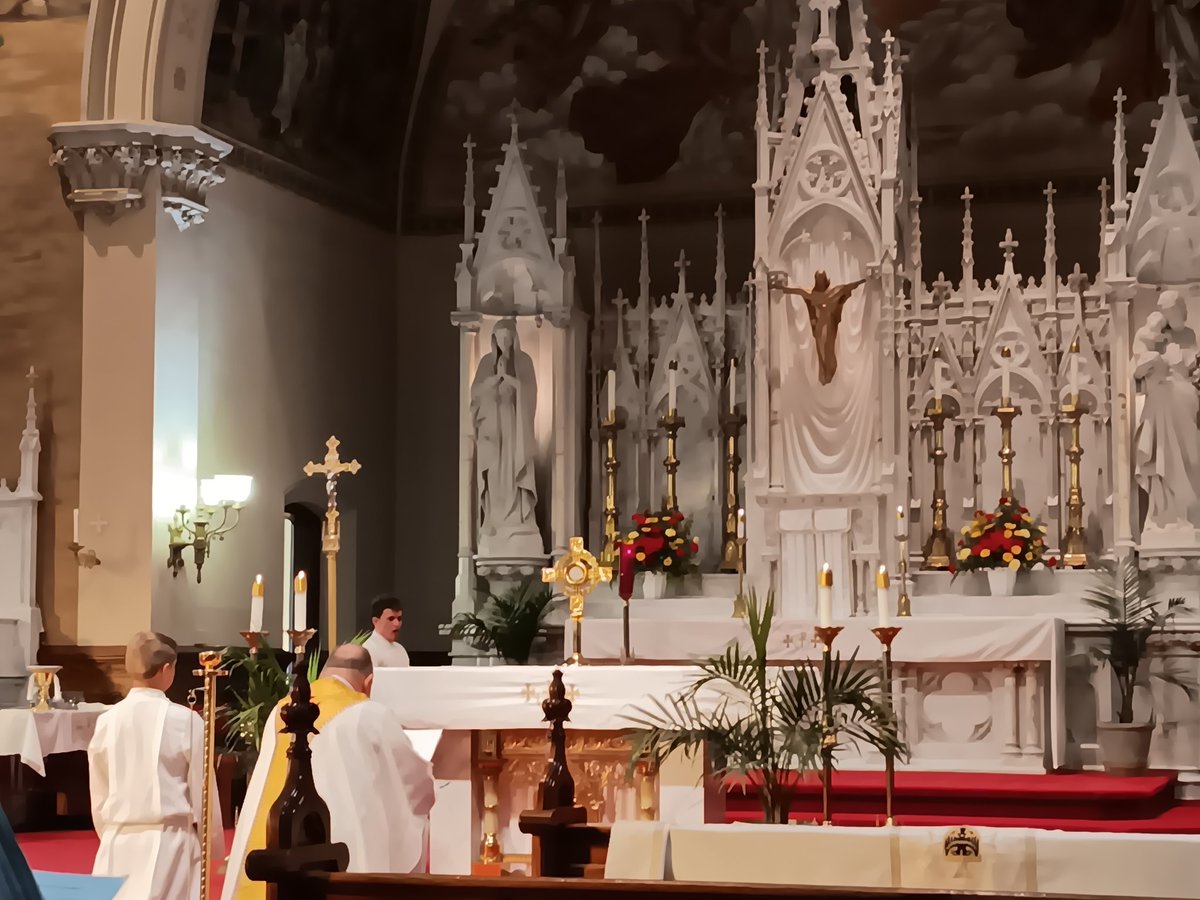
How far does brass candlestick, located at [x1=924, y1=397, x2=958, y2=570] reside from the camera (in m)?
13.7

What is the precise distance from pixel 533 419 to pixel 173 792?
781cm

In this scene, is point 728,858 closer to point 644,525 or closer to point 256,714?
point 256,714

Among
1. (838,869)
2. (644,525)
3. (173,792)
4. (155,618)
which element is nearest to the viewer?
(838,869)

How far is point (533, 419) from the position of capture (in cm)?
1448

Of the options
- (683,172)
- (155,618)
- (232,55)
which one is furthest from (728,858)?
(683,172)

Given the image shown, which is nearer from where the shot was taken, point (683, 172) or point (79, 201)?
point (79, 201)

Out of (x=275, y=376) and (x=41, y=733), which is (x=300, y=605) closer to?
(x=41, y=733)

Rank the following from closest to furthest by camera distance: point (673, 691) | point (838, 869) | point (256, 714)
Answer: point (838, 869)
point (673, 691)
point (256, 714)

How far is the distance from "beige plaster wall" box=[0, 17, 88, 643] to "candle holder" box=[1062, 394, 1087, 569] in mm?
7225

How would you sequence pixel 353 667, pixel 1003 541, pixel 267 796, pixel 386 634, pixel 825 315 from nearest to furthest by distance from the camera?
pixel 353 667 → pixel 267 796 → pixel 386 634 → pixel 1003 541 → pixel 825 315

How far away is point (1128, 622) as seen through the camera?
12.2m

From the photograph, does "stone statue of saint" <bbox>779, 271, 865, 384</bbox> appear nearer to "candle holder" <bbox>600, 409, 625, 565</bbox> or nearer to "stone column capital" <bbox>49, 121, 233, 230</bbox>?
"candle holder" <bbox>600, 409, 625, 565</bbox>

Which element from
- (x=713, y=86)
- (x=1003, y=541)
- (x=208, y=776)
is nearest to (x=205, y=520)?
(x=1003, y=541)

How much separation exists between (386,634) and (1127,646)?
17.5 feet
